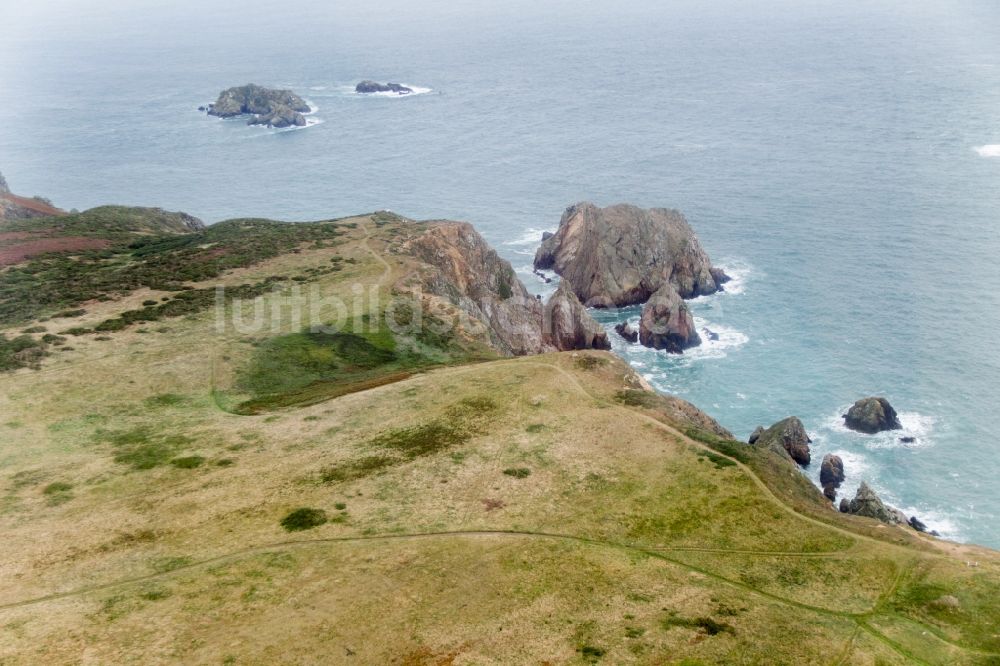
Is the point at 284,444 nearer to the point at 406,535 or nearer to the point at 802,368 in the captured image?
the point at 406,535

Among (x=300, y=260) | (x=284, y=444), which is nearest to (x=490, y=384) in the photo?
(x=284, y=444)

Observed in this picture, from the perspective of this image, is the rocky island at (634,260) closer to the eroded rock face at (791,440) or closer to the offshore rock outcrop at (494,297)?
the offshore rock outcrop at (494,297)

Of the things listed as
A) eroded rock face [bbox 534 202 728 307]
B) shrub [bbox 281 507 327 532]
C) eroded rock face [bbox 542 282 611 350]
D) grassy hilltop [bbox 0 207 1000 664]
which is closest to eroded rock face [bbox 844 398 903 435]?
eroded rock face [bbox 542 282 611 350]

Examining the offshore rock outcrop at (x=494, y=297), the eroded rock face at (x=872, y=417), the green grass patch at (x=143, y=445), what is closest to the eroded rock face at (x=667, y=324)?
the offshore rock outcrop at (x=494, y=297)

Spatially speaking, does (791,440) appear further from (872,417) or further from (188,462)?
(188,462)

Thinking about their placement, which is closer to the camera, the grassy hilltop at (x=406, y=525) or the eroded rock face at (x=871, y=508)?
the grassy hilltop at (x=406, y=525)
